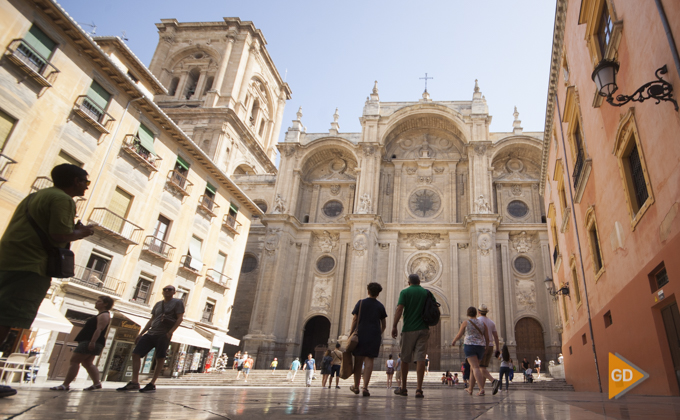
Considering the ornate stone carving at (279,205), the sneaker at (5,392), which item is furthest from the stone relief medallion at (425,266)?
the sneaker at (5,392)

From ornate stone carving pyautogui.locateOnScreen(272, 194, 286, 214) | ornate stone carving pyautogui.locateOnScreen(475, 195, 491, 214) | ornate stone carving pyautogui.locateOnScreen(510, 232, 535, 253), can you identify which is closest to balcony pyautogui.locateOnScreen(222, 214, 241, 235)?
ornate stone carving pyautogui.locateOnScreen(272, 194, 286, 214)

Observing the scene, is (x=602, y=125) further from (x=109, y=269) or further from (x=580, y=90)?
(x=109, y=269)

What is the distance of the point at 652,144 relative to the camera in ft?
20.4

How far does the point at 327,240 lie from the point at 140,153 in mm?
15200

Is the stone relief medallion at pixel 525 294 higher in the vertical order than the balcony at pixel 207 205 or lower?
lower

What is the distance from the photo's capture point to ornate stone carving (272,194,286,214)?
28953 mm

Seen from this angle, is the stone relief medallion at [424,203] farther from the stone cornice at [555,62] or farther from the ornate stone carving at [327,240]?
the stone cornice at [555,62]

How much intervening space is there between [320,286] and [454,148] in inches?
571

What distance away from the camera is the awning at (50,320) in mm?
10992

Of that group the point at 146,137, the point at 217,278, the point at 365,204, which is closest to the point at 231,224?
the point at 217,278

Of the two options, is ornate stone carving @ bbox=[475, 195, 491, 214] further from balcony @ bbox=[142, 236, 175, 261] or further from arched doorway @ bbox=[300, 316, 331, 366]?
balcony @ bbox=[142, 236, 175, 261]

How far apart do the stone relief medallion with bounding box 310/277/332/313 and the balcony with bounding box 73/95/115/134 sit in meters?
16.8

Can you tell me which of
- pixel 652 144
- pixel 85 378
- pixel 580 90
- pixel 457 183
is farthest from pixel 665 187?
pixel 457 183

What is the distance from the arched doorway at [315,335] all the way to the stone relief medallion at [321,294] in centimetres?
101
